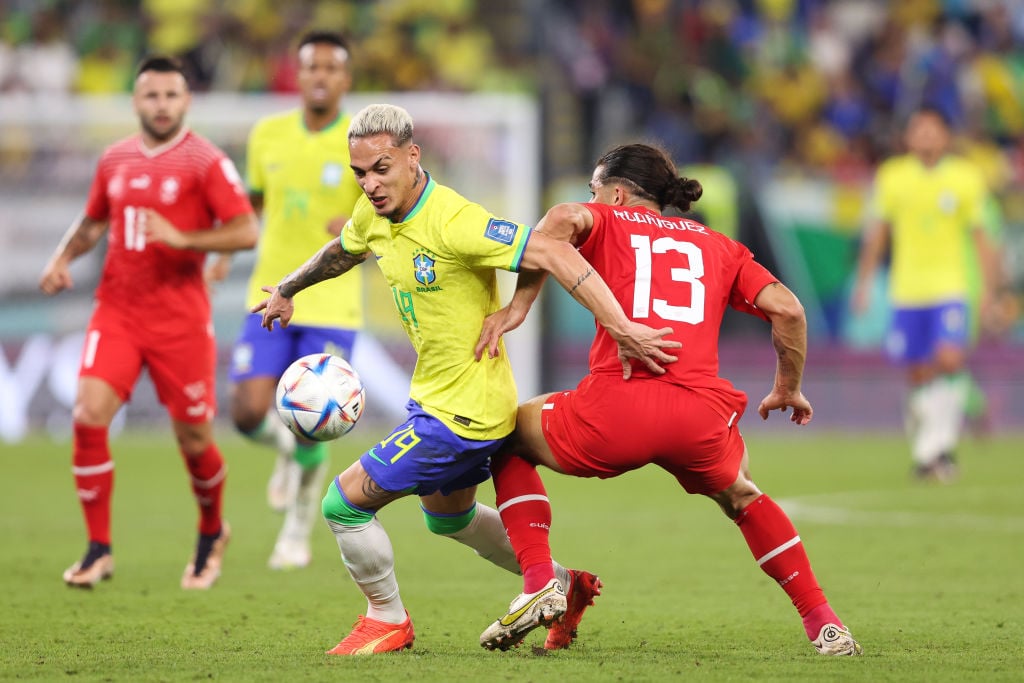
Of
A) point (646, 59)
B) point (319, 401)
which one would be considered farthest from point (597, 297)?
point (646, 59)

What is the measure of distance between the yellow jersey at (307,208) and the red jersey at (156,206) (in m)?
0.74

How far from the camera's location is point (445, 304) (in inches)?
219

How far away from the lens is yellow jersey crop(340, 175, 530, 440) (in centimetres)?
550

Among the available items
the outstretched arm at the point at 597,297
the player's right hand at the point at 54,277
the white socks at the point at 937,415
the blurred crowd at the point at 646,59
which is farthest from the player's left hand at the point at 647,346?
the blurred crowd at the point at 646,59

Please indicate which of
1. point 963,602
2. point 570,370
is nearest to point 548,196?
point 570,370

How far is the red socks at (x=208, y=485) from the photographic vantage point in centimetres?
790

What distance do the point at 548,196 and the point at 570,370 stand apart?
1962 millimetres

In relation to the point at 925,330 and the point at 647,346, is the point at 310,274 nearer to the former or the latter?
the point at 647,346

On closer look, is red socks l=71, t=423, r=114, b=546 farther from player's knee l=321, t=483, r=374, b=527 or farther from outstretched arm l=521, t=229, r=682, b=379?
outstretched arm l=521, t=229, r=682, b=379

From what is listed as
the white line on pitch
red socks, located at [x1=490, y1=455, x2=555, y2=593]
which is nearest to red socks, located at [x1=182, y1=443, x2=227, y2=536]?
red socks, located at [x1=490, y1=455, x2=555, y2=593]

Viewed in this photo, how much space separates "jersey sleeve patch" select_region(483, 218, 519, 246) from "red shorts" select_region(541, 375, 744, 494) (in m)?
0.62

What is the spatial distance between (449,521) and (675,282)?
51.2 inches

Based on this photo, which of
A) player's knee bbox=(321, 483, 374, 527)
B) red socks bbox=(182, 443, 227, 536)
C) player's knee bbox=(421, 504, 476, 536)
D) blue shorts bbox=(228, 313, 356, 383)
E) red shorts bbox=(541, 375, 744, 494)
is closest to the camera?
red shorts bbox=(541, 375, 744, 494)

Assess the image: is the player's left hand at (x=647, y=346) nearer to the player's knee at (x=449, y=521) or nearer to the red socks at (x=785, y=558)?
the red socks at (x=785, y=558)
